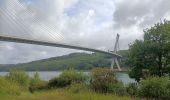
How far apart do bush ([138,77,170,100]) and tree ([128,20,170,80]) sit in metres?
8.91

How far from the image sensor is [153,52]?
87.4 ft

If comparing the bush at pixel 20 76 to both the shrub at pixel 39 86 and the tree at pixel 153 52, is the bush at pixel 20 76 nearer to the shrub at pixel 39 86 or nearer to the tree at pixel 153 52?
the shrub at pixel 39 86

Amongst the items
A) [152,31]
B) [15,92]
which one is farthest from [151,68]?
[15,92]

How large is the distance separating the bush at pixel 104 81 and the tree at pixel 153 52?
24.2ft

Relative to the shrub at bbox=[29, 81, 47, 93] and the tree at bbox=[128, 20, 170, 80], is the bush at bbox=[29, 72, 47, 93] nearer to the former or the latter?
the shrub at bbox=[29, 81, 47, 93]

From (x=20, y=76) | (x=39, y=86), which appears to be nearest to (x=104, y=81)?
(x=20, y=76)

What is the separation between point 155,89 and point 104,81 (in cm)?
353

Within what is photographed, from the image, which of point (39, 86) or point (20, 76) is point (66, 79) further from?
point (20, 76)

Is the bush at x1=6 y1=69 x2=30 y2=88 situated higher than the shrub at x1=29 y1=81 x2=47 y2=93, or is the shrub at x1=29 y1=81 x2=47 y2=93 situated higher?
the bush at x1=6 y1=69 x2=30 y2=88

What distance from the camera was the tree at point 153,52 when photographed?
26.3m

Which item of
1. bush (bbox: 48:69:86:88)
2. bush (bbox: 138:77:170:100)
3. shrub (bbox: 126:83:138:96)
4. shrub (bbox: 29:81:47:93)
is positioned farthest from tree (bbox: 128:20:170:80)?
bush (bbox: 138:77:170:100)

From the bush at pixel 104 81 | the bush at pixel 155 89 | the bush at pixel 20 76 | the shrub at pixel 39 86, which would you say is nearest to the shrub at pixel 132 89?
the bush at pixel 104 81

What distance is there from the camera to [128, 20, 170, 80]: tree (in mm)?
26297

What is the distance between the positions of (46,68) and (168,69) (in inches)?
5960
